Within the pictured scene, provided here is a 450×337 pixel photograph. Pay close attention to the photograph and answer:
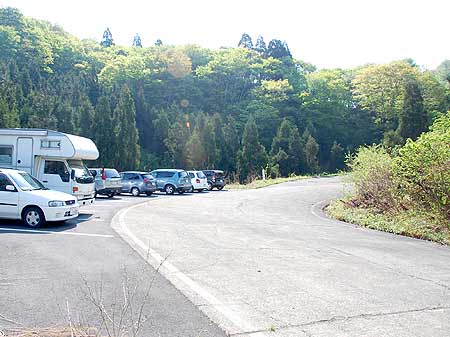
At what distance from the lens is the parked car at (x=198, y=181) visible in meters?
33.9

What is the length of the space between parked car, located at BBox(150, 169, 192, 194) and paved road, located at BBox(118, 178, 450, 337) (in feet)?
54.0

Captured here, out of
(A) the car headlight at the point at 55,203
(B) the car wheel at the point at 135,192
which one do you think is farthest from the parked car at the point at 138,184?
(A) the car headlight at the point at 55,203

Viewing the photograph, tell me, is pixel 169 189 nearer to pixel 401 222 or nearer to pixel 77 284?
pixel 401 222

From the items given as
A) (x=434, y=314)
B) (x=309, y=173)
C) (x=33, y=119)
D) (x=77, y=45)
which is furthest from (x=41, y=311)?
(x=77, y=45)

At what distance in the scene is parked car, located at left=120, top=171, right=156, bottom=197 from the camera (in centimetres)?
2847

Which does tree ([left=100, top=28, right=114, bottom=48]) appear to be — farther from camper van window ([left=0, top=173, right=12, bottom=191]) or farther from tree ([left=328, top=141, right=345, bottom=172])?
camper van window ([left=0, top=173, right=12, bottom=191])

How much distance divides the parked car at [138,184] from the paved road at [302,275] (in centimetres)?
1367

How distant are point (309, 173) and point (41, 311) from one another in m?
57.9

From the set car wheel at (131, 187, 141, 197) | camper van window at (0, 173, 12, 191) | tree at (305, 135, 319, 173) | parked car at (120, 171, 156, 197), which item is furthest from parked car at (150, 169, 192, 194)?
tree at (305, 135, 319, 173)

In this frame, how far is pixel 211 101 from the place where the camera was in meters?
73.8

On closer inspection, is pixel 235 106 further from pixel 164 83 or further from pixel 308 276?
pixel 308 276

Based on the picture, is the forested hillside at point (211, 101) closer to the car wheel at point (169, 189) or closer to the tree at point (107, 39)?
the tree at point (107, 39)

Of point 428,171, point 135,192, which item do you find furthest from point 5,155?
point 428,171

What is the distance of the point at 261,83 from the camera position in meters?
75.6
